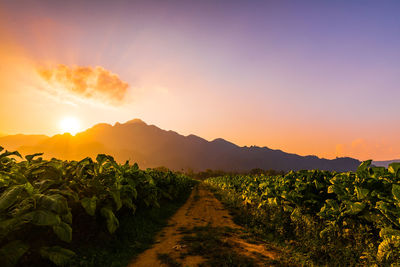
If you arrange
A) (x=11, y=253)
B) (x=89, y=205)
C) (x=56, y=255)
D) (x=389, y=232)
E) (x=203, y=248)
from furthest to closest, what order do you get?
1. (x=203, y=248)
2. (x=89, y=205)
3. (x=389, y=232)
4. (x=56, y=255)
5. (x=11, y=253)

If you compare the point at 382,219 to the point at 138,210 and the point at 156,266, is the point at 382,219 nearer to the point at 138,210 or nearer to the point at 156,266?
the point at 156,266

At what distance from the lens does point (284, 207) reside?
8.33 meters

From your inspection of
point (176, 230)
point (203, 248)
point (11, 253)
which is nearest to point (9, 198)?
point (11, 253)

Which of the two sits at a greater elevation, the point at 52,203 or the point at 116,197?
the point at 52,203

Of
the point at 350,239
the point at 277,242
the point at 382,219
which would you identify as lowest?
the point at 277,242

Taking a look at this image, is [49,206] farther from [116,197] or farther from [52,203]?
[116,197]

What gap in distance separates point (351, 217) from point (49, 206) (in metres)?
7.61

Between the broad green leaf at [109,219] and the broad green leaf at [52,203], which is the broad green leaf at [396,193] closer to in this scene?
the broad green leaf at [109,219]

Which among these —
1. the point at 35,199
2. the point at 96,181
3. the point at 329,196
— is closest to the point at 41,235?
the point at 35,199

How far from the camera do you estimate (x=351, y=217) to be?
5492 mm

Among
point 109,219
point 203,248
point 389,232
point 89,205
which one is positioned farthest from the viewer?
point 203,248

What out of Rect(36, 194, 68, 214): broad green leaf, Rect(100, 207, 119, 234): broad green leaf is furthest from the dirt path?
Rect(36, 194, 68, 214): broad green leaf

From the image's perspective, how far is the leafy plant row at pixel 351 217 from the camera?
4.48 meters

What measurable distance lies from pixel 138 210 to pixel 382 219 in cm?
969
